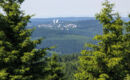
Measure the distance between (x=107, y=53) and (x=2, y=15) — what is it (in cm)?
863

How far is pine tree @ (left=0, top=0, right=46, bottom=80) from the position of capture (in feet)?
37.2

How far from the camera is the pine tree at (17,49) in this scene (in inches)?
446

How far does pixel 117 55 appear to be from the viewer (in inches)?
634

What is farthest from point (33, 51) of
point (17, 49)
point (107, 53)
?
point (107, 53)

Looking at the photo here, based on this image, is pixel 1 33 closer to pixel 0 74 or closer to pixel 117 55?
pixel 0 74

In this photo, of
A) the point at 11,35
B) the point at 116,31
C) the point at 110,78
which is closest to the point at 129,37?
the point at 116,31

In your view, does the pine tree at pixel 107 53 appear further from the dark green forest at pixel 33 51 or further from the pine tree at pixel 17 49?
the pine tree at pixel 17 49

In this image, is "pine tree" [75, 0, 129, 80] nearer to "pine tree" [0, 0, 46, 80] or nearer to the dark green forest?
the dark green forest

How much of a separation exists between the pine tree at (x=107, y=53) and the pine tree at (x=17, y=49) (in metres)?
5.19

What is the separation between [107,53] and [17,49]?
7613mm

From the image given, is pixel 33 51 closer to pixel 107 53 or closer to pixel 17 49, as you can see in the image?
pixel 17 49

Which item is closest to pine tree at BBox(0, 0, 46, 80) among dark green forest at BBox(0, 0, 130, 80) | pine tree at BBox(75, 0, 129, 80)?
dark green forest at BBox(0, 0, 130, 80)

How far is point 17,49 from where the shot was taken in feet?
39.1

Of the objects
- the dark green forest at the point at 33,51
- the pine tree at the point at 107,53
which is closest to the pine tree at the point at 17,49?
the dark green forest at the point at 33,51
